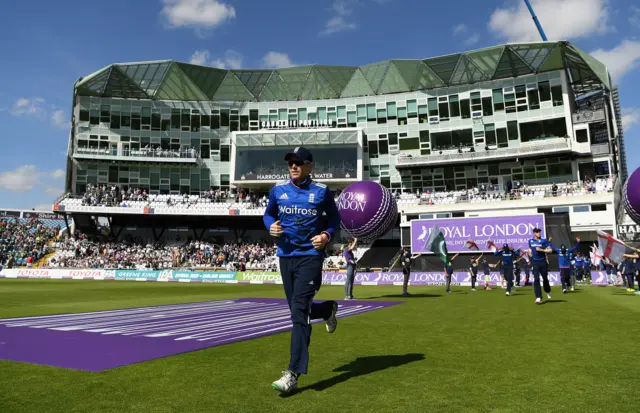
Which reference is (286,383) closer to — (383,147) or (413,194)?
(413,194)

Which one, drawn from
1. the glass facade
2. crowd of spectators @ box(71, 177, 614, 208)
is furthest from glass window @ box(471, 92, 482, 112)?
crowd of spectators @ box(71, 177, 614, 208)

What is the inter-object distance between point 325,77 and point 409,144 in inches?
577

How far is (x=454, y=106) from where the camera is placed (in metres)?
56.5

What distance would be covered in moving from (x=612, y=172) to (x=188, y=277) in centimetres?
4503

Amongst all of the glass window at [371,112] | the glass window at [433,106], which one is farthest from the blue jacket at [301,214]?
the glass window at [371,112]

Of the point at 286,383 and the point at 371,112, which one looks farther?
the point at 371,112

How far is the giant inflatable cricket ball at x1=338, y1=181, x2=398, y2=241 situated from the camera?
1017 inches

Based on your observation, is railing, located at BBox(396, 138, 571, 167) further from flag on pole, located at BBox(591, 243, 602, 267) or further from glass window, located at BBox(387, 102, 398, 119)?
flag on pole, located at BBox(591, 243, 602, 267)

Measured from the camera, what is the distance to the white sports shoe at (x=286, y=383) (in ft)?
14.9

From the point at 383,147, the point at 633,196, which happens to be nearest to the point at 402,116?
the point at 383,147

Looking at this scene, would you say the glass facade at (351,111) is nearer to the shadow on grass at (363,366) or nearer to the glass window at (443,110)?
the glass window at (443,110)

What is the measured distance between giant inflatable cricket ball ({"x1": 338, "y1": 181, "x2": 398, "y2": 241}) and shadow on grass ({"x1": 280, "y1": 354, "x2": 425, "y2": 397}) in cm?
1950

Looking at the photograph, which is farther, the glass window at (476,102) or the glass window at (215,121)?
the glass window at (215,121)

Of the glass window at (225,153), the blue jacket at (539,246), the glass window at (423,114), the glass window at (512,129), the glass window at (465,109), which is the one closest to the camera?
the blue jacket at (539,246)
